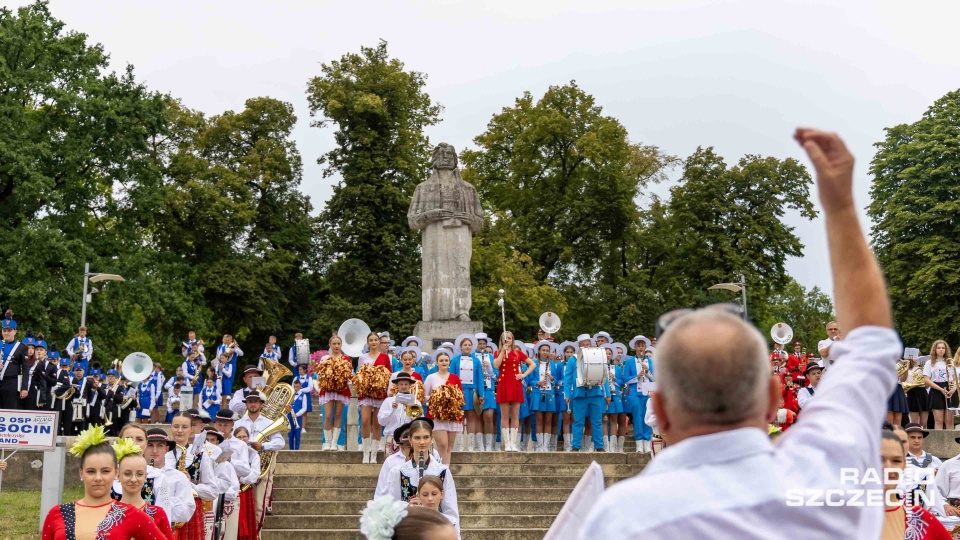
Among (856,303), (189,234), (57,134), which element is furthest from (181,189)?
(856,303)

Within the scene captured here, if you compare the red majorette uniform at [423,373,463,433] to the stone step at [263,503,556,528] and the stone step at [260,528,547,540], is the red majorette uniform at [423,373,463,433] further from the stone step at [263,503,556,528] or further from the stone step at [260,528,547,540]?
the stone step at [260,528,547,540]

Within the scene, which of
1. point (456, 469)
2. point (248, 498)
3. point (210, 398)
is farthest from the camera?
point (210, 398)

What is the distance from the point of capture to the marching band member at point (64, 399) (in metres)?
20.8

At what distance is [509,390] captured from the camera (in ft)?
59.2

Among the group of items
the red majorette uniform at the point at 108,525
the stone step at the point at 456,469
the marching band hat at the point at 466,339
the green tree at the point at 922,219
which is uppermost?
the green tree at the point at 922,219

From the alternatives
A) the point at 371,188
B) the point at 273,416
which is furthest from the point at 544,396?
the point at 371,188

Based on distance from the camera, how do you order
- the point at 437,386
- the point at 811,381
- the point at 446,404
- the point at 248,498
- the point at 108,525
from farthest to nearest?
1. the point at 437,386
2. the point at 811,381
3. the point at 446,404
4. the point at 248,498
5. the point at 108,525

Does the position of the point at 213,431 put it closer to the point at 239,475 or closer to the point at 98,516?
the point at 239,475

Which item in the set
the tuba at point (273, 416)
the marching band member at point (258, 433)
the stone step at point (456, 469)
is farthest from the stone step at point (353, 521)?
the stone step at point (456, 469)

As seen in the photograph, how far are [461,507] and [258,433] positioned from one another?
3.25 metres

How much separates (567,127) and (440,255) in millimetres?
22048

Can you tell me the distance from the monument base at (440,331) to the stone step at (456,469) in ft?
21.6

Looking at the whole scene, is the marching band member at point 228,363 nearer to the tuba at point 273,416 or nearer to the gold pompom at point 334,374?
the gold pompom at point 334,374

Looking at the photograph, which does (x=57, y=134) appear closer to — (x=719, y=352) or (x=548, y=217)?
(x=548, y=217)
